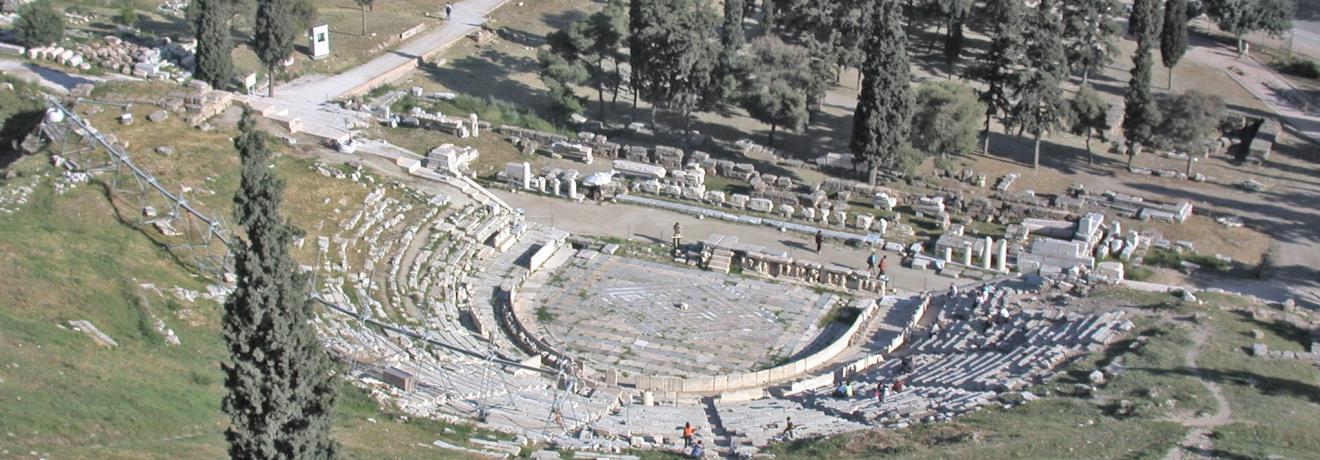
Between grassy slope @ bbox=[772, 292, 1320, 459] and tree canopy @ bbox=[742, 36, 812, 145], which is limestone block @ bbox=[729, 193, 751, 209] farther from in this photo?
grassy slope @ bbox=[772, 292, 1320, 459]

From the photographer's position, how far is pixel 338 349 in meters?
45.5

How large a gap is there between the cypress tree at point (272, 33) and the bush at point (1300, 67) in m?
53.7

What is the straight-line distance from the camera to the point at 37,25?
67250 mm

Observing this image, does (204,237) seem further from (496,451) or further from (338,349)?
(496,451)

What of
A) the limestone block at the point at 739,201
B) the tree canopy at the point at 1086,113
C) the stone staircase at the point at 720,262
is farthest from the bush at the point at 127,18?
the tree canopy at the point at 1086,113

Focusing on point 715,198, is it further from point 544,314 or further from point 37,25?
point 37,25

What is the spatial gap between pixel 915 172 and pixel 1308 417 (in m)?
27.0

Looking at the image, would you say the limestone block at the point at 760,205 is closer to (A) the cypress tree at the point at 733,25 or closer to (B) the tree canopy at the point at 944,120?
(B) the tree canopy at the point at 944,120

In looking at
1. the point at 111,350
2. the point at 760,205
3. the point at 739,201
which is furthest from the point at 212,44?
the point at 111,350

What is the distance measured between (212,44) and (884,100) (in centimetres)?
2831

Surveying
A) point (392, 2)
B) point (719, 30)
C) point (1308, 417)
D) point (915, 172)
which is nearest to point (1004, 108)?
point (915, 172)

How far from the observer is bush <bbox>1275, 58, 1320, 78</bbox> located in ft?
284

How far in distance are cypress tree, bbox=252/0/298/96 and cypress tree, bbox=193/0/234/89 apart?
185 cm

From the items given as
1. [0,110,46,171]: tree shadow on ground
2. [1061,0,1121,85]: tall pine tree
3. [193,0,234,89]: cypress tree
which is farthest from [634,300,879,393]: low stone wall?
[1061,0,1121,85]: tall pine tree
